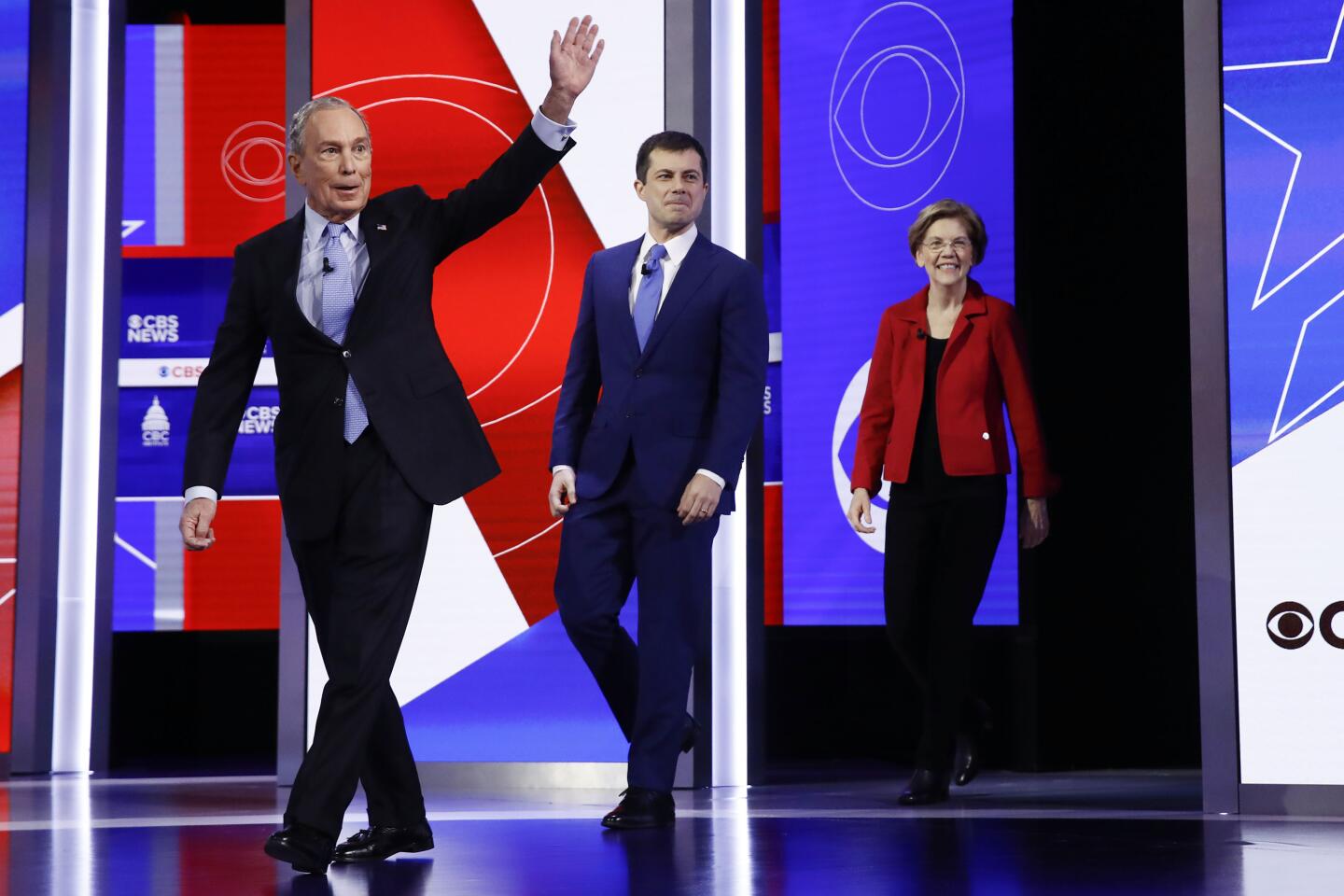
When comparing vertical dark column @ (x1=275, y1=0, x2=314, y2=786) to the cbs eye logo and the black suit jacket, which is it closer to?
the black suit jacket

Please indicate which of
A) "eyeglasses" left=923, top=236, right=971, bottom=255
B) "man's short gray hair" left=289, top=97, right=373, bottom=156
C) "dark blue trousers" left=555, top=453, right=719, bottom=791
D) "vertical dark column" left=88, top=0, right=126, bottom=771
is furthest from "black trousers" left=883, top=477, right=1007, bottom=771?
"vertical dark column" left=88, top=0, right=126, bottom=771

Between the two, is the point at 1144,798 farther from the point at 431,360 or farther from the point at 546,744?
the point at 431,360

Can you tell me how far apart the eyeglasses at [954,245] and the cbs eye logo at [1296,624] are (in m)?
1.35

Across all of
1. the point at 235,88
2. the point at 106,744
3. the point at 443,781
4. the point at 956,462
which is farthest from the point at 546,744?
the point at 235,88

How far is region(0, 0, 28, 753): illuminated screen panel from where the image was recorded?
18.8 ft

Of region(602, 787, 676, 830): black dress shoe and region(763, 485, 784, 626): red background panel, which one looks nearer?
region(602, 787, 676, 830): black dress shoe

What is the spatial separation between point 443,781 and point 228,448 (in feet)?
6.58

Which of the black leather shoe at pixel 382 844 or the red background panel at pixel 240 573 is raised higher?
the red background panel at pixel 240 573

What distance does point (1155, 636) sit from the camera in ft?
19.6

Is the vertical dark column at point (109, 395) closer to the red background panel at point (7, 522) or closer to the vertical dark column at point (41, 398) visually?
the vertical dark column at point (41, 398)

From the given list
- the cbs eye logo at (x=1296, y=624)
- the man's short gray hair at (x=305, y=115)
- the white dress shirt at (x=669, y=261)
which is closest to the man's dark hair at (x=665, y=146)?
the white dress shirt at (x=669, y=261)

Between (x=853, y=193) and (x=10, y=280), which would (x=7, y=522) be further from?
(x=853, y=193)

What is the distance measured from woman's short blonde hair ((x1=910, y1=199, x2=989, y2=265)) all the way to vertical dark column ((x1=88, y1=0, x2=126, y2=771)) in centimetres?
305

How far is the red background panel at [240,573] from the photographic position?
22.2 feet
